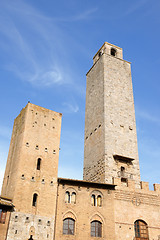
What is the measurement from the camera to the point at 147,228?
2480 cm

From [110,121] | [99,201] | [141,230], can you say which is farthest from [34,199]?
[110,121]

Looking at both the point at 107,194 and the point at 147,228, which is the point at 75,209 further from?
the point at 147,228

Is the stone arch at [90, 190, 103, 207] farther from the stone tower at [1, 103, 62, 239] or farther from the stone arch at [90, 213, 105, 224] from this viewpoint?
the stone tower at [1, 103, 62, 239]

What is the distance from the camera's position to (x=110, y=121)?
30234mm

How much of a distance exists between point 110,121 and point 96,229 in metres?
11.8

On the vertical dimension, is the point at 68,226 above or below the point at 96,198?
Result: below

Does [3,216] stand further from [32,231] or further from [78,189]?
[78,189]

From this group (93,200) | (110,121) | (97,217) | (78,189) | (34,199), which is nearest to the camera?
(34,199)

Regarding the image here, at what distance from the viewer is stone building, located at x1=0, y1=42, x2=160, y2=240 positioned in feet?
70.7

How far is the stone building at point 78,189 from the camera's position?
2156 centimetres

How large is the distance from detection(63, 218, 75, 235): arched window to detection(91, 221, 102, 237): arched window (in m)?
1.77

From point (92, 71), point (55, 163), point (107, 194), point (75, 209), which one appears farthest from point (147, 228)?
point (92, 71)

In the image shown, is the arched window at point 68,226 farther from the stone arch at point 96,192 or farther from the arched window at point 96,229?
the stone arch at point 96,192

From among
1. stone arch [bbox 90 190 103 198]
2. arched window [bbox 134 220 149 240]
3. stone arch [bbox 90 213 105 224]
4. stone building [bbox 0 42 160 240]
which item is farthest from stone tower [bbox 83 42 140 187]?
arched window [bbox 134 220 149 240]
